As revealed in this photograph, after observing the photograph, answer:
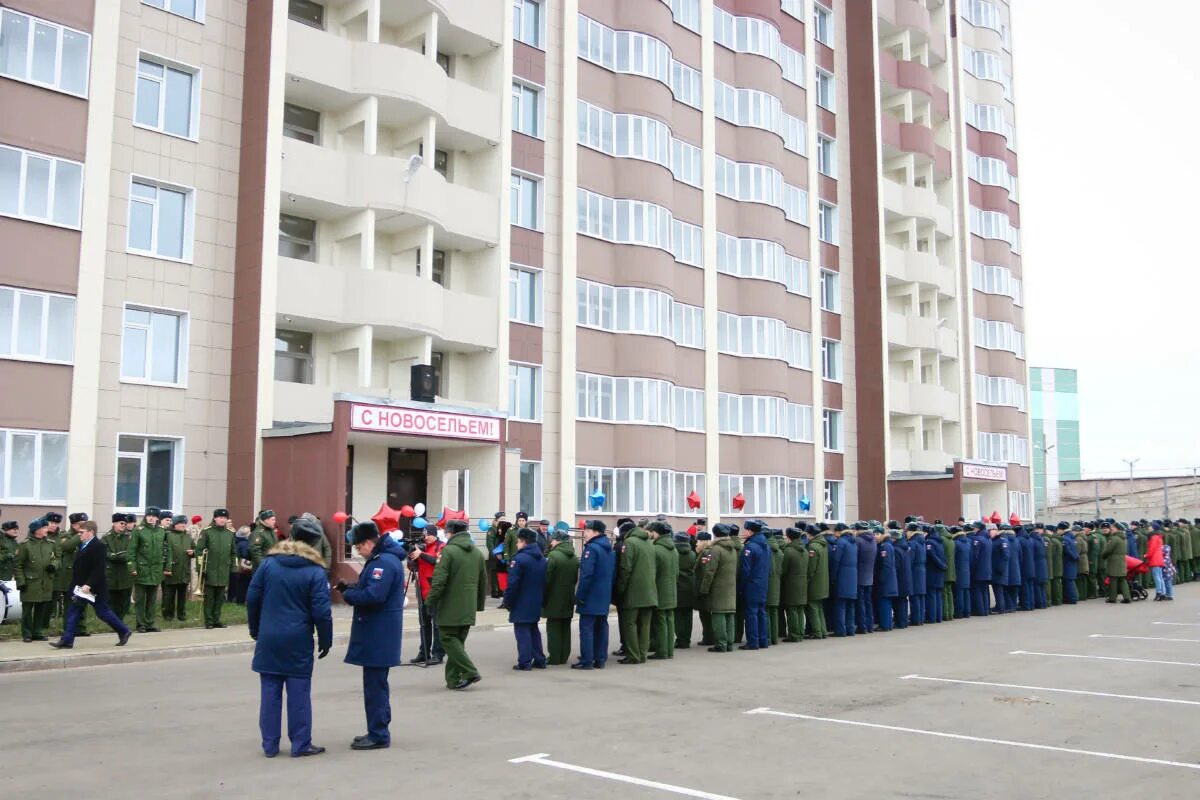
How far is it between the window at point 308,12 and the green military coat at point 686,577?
19611 millimetres

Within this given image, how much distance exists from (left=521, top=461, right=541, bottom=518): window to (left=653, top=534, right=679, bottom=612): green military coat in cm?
1671

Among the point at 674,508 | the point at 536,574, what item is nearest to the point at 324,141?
the point at 674,508

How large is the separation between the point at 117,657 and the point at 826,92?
40.8 meters

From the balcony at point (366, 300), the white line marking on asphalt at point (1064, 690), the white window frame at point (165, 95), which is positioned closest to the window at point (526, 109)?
the balcony at point (366, 300)

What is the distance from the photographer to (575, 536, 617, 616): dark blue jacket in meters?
14.7

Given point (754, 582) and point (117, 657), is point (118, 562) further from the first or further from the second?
point (754, 582)

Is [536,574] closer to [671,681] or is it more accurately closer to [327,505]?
[671,681]

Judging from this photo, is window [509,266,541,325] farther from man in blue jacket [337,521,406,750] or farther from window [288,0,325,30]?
man in blue jacket [337,521,406,750]

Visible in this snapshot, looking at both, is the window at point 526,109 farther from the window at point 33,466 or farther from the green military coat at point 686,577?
the green military coat at point 686,577

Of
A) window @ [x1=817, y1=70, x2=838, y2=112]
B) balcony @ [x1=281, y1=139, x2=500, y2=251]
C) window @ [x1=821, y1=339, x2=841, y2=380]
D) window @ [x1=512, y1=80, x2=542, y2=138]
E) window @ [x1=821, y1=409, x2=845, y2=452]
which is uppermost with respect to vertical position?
window @ [x1=817, y1=70, x2=838, y2=112]

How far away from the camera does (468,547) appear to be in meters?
12.7

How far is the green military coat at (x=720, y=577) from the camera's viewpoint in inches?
652

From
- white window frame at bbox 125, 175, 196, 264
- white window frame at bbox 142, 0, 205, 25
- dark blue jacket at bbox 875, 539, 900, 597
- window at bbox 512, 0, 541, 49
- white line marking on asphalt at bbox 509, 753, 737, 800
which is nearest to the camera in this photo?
white line marking on asphalt at bbox 509, 753, 737, 800

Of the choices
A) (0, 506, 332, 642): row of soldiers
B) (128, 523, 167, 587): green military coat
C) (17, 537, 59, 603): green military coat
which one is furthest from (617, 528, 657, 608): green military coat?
(17, 537, 59, 603): green military coat
